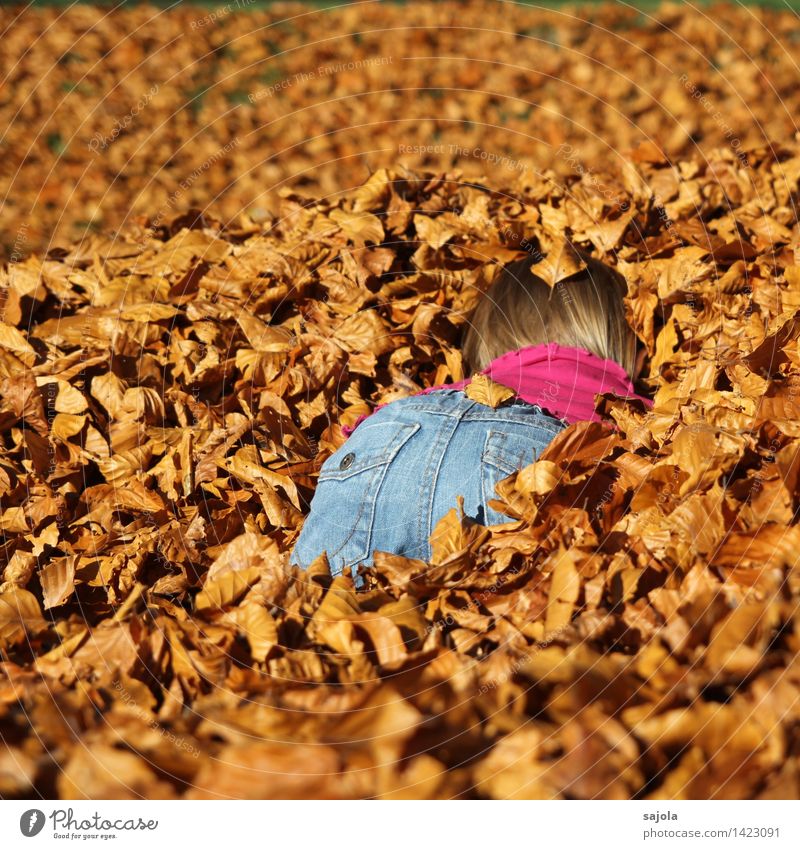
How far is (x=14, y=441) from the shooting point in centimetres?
215

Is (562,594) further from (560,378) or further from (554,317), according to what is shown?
(554,317)

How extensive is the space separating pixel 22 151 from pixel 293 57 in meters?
1.76

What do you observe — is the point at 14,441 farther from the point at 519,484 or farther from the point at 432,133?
the point at 432,133

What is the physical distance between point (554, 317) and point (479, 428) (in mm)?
472

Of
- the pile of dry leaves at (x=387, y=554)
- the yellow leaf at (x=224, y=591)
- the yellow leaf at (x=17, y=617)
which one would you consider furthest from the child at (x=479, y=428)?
the yellow leaf at (x=17, y=617)

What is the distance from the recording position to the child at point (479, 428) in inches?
65.6

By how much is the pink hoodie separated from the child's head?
0.04 m

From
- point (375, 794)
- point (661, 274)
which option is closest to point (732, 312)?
point (661, 274)

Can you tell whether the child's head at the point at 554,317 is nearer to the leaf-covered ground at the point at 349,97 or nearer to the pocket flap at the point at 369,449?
the pocket flap at the point at 369,449

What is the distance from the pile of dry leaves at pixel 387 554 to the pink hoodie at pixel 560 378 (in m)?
0.08

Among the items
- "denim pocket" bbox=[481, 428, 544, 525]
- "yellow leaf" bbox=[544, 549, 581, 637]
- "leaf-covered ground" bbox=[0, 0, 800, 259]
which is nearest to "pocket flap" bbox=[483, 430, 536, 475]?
"denim pocket" bbox=[481, 428, 544, 525]

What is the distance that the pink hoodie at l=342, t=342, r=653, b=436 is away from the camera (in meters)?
1.88

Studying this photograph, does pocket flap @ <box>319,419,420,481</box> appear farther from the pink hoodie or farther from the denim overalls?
the pink hoodie

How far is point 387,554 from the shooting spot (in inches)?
58.7
